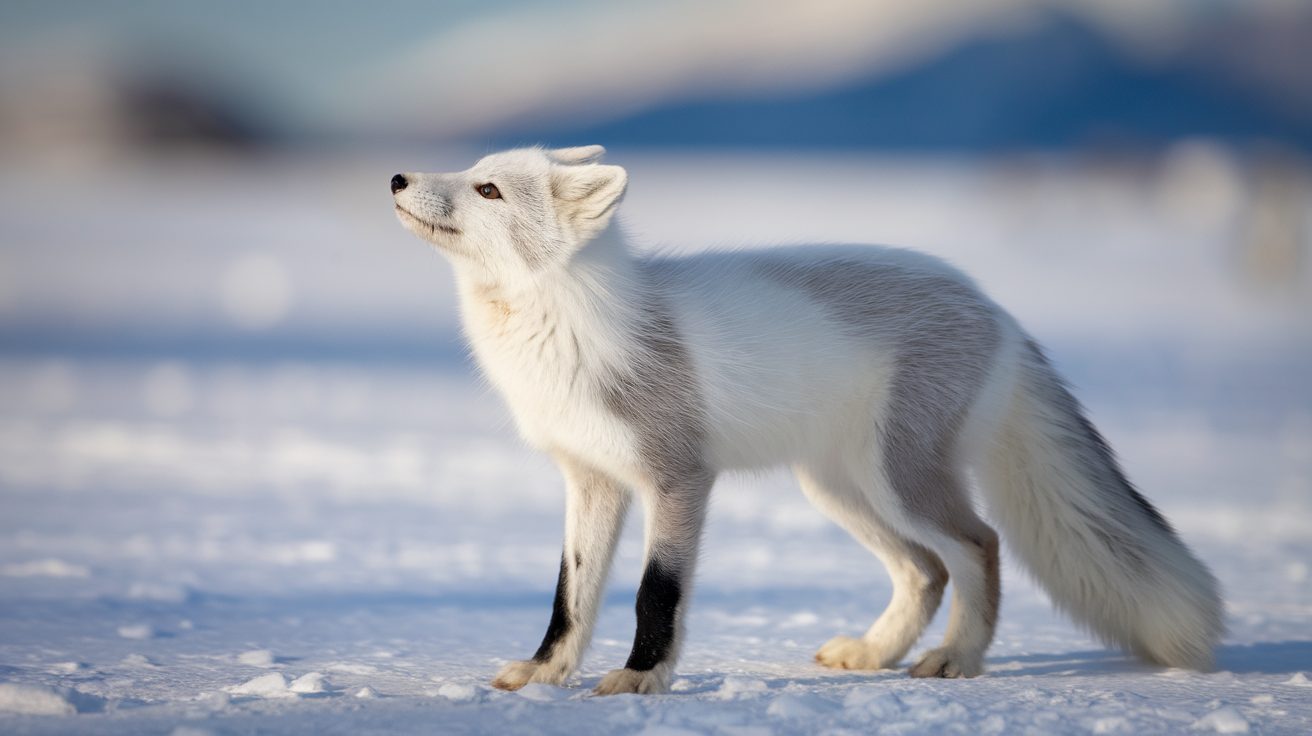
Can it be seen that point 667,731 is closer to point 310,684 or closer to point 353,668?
point 310,684

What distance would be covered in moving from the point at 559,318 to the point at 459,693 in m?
1.04

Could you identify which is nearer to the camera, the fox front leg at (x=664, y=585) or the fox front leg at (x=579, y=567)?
the fox front leg at (x=664, y=585)

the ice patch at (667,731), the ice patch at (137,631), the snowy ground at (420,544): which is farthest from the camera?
the ice patch at (137,631)

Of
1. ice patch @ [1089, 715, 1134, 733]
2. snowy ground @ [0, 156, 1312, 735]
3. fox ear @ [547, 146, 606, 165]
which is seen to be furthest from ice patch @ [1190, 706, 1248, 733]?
fox ear @ [547, 146, 606, 165]

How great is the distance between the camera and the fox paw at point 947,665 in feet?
11.4

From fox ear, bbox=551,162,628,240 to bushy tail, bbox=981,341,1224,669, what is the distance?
4.72 feet

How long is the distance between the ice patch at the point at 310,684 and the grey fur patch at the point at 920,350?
66.9 inches

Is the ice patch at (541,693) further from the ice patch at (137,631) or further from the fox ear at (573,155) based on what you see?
the fox ear at (573,155)

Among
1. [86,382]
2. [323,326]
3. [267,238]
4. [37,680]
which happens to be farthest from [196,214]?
[37,680]

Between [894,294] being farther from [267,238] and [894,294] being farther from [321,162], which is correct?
[321,162]

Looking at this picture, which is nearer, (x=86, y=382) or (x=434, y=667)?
(x=434, y=667)

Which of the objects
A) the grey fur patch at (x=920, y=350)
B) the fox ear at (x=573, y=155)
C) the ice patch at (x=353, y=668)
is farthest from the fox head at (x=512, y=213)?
the ice patch at (x=353, y=668)

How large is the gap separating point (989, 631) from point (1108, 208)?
34697 mm

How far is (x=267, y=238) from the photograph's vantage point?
26.1 metres
